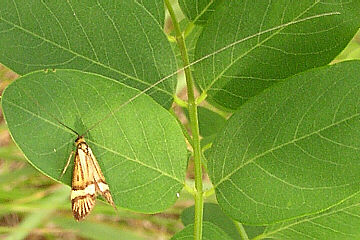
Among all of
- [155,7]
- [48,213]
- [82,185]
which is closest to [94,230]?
[48,213]

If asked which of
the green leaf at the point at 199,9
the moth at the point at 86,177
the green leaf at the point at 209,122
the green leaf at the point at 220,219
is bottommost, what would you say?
the moth at the point at 86,177

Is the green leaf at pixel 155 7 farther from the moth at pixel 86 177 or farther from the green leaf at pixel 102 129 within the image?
the moth at pixel 86 177

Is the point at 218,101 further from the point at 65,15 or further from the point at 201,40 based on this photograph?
the point at 65,15

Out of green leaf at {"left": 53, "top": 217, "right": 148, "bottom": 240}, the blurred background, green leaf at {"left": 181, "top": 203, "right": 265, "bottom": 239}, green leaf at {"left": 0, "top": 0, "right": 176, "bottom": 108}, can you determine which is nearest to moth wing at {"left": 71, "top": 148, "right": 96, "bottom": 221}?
green leaf at {"left": 0, "top": 0, "right": 176, "bottom": 108}

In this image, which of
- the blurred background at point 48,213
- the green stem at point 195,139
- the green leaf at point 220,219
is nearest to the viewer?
the green stem at point 195,139

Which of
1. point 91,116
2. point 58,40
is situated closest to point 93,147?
point 91,116

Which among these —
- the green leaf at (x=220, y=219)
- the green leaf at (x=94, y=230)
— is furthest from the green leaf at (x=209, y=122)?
the green leaf at (x=94, y=230)
